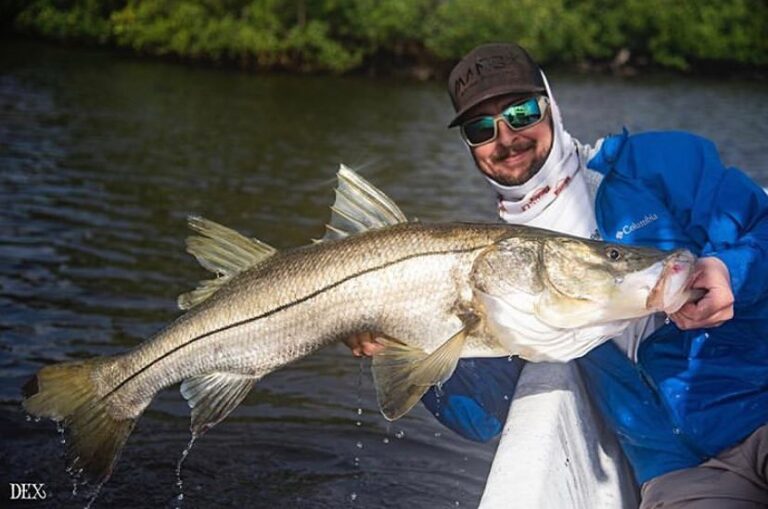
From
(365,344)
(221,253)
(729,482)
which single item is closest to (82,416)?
(221,253)

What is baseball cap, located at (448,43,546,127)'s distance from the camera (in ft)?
12.8

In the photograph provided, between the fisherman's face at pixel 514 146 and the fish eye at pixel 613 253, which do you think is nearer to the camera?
the fish eye at pixel 613 253

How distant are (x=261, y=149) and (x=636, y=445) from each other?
1507cm

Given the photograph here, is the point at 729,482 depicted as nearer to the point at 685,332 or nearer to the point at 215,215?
the point at 685,332

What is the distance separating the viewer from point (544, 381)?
414 cm

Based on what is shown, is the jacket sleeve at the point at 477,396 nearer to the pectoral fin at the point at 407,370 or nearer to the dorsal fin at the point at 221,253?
the pectoral fin at the point at 407,370

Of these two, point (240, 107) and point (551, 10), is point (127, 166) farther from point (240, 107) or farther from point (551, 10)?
point (551, 10)

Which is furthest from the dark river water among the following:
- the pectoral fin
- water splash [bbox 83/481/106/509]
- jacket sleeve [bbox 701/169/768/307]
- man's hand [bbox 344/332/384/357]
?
jacket sleeve [bbox 701/169/768/307]

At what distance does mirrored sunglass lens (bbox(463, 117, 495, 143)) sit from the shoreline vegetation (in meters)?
34.2

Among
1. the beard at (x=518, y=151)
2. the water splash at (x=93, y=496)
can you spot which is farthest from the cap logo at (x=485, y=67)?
the water splash at (x=93, y=496)

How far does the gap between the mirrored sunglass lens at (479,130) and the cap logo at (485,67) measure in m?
0.14

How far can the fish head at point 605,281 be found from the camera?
3148 millimetres

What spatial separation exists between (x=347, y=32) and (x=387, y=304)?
38.3m

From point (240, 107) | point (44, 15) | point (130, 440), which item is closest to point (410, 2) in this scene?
point (44, 15)
